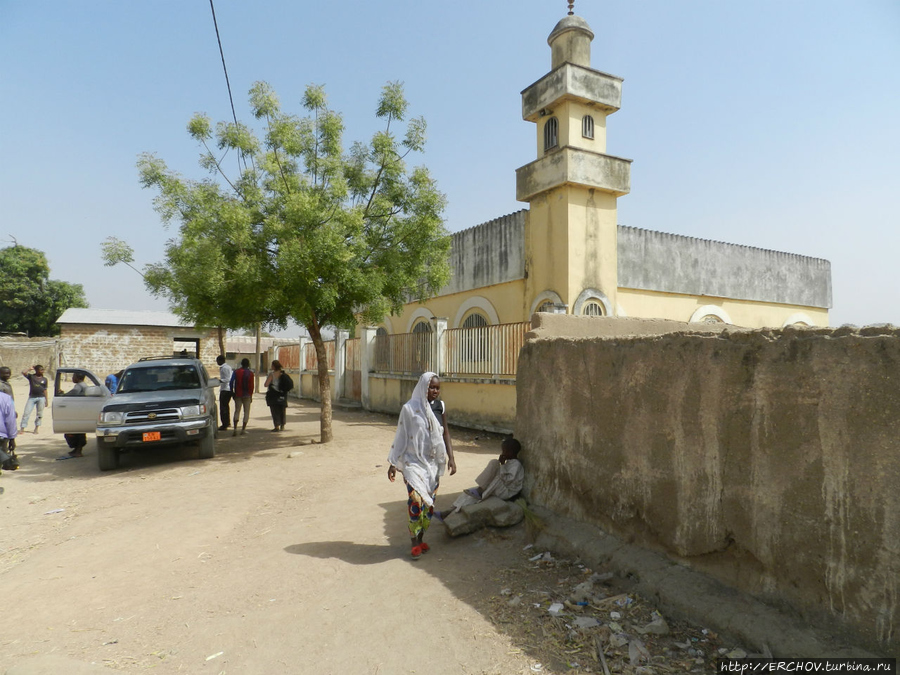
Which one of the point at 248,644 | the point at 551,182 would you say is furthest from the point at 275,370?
the point at 248,644

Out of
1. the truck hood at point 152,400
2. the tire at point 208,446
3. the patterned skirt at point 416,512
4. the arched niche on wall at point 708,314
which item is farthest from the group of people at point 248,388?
the arched niche on wall at point 708,314

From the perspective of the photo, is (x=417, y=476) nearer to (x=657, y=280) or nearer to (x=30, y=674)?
(x=30, y=674)

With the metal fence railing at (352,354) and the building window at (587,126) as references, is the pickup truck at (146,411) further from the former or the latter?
the building window at (587,126)

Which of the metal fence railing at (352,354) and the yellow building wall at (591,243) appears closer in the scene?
the yellow building wall at (591,243)

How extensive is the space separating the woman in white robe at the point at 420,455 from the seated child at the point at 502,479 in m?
0.56

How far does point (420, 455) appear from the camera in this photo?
4832mm

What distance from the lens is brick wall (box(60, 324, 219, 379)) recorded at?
29.1 meters

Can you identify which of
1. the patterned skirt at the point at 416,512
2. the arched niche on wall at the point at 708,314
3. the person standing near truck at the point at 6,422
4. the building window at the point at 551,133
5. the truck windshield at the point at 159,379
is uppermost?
the building window at the point at 551,133

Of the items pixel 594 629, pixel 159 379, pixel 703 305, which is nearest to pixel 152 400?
pixel 159 379

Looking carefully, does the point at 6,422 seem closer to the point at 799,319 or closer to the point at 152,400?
the point at 152,400

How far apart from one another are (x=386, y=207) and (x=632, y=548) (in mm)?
7716

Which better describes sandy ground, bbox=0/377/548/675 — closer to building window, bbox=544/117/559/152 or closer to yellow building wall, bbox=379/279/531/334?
yellow building wall, bbox=379/279/531/334

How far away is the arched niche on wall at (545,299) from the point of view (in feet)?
42.6

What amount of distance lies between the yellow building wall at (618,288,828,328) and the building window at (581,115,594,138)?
4192 millimetres
